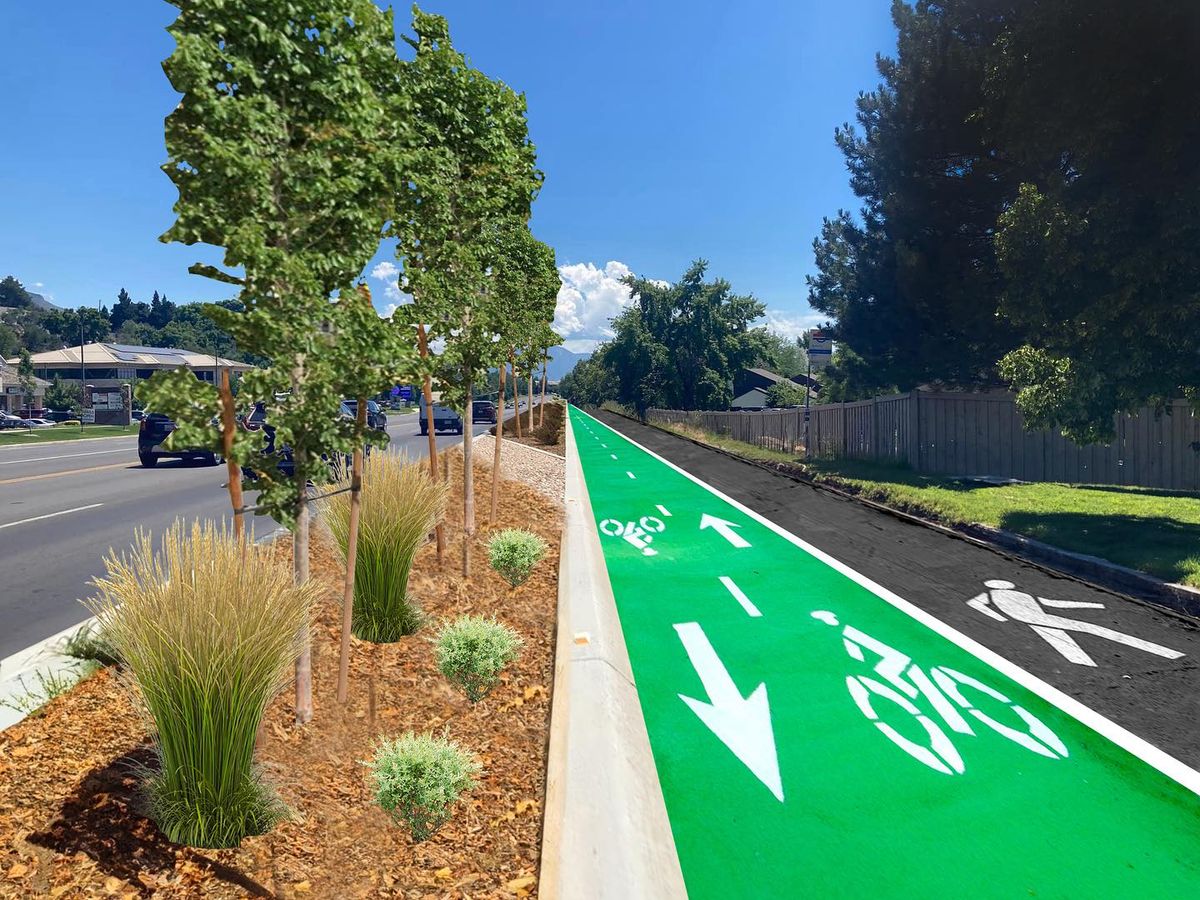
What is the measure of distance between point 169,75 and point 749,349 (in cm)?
5735

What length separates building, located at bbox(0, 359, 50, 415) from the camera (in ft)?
276

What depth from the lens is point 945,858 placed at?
12.3ft

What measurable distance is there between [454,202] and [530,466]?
10.3 m

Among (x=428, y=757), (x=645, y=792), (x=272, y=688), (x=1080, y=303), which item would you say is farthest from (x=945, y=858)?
(x=1080, y=303)

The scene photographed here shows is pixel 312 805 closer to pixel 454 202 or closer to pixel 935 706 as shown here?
pixel 935 706

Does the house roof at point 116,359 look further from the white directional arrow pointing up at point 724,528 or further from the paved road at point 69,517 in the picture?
the white directional arrow pointing up at point 724,528

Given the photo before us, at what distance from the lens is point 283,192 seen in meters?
4.41

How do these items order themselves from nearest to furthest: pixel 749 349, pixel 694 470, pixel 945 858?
pixel 945 858 < pixel 694 470 < pixel 749 349

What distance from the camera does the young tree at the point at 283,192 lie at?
160 inches

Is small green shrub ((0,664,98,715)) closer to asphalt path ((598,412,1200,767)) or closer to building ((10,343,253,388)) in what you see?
asphalt path ((598,412,1200,767))

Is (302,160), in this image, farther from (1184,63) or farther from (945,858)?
(1184,63)

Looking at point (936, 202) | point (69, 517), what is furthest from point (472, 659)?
point (936, 202)

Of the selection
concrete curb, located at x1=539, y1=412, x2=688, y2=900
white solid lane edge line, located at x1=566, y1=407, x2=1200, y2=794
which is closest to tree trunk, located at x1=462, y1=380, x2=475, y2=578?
concrete curb, located at x1=539, y1=412, x2=688, y2=900

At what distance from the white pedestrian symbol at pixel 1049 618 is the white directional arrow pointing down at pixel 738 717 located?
305cm
